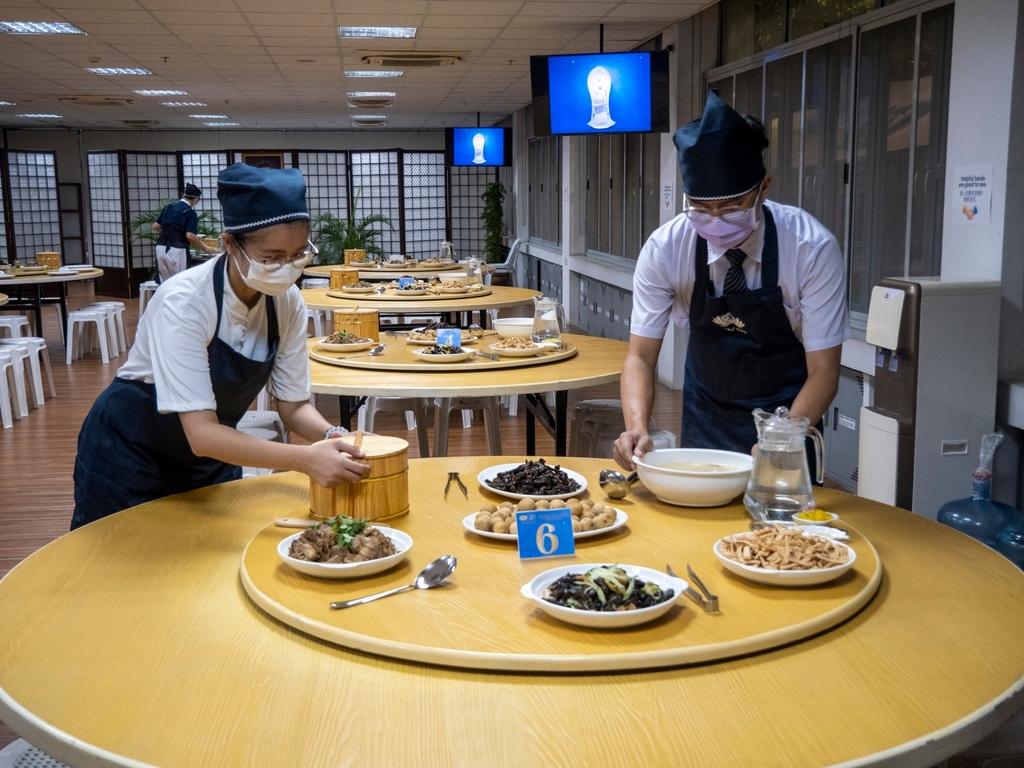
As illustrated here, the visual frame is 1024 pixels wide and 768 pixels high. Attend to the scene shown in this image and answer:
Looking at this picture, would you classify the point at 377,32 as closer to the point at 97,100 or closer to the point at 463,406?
the point at 463,406

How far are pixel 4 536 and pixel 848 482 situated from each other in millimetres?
4047

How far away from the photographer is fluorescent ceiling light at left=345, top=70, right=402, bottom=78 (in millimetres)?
10196

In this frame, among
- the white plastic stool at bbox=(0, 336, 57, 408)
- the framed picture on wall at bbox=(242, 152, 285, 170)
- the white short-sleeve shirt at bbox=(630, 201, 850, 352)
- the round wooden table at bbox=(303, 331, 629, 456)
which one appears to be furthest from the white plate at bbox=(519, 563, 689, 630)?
the framed picture on wall at bbox=(242, 152, 285, 170)

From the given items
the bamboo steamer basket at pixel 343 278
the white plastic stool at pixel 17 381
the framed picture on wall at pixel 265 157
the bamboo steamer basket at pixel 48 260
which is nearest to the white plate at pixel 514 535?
the bamboo steamer basket at pixel 343 278

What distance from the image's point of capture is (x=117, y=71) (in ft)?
32.8

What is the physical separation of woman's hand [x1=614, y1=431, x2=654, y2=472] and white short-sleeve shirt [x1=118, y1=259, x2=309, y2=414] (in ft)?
2.46

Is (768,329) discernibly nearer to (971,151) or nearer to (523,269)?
(971,151)

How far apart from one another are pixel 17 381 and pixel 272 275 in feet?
19.0

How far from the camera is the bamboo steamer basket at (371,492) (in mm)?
1654

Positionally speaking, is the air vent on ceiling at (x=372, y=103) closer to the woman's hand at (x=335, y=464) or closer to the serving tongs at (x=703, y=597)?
Answer: the woman's hand at (x=335, y=464)

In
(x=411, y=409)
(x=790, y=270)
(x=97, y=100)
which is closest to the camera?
(x=790, y=270)

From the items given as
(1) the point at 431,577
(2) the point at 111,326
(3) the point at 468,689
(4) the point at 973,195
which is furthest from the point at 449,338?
(2) the point at 111,326

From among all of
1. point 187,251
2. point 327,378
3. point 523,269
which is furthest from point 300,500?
point 523,269

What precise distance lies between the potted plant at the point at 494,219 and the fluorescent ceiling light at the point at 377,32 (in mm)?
8662
